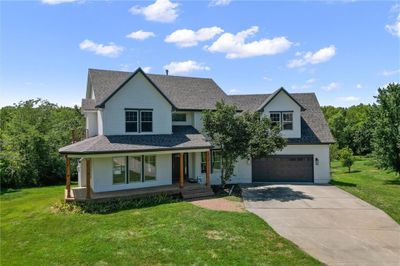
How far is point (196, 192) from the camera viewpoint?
19.7 metres

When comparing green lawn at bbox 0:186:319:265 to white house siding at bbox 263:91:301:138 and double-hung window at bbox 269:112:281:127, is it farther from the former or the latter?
double-hung window at bbox 269:112:281:127

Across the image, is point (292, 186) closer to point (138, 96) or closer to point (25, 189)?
point (138, 96)

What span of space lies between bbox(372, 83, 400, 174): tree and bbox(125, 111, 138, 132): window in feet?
74.9

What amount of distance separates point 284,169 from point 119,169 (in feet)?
43.0

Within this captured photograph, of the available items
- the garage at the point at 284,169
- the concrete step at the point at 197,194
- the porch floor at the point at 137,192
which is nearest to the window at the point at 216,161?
the garage at the point at 284,169

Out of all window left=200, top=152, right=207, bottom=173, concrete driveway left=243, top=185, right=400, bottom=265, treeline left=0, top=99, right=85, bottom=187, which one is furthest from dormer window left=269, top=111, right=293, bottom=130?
treeline left=0, top=99, right=85, bottom=187

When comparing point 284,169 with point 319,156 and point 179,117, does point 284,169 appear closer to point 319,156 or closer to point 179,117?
point 319,156

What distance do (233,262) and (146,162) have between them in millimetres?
11402

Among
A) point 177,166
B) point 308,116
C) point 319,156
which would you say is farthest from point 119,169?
point 308,116

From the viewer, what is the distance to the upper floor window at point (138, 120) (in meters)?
20.4

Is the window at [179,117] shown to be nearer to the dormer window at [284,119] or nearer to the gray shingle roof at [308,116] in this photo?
the gray shingle roof at [308,116]

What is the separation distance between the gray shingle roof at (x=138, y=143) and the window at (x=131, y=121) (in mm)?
597

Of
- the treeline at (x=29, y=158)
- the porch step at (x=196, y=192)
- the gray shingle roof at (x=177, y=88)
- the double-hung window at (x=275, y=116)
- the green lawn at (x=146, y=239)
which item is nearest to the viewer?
the green lawn at (x=146, y=239)

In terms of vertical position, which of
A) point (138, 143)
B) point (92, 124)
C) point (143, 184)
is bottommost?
point (143, 184)
